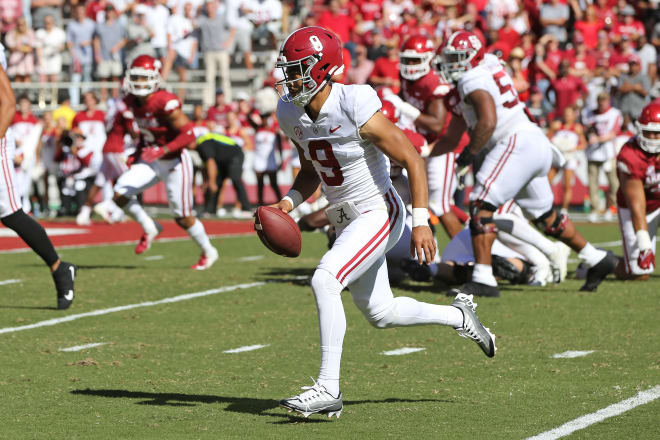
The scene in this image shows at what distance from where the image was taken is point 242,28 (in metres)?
20.1

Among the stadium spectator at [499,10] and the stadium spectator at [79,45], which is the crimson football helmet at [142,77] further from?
the stadium spectator at [499,10]

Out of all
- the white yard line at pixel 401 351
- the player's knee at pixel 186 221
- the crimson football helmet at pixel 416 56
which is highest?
the crimson football helmet at pixel 416 56

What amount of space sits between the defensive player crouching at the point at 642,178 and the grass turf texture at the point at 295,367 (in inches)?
11.9

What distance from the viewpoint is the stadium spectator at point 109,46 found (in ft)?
63.1

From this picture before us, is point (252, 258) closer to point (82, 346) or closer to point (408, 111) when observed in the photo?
point (408, 111)

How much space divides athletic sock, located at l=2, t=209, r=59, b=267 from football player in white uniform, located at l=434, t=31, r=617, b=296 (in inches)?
110

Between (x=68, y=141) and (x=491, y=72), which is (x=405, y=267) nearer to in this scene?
(x=491, y=72)

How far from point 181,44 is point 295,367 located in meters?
14.6

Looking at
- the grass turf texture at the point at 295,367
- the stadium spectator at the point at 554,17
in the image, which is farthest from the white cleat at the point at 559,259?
the stadium spectator at the point at 554,17

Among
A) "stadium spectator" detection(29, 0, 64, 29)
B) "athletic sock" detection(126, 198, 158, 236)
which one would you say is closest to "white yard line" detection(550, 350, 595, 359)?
"athletic sock" detection(126, 198, 158, 236)

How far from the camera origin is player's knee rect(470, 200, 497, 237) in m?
7.98

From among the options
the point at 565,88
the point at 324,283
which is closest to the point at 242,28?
the point at 565,88

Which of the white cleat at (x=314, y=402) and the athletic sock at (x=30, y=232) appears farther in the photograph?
the athletic sock at (x=30, y=232)

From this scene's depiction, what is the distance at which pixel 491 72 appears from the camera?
8.18 m
